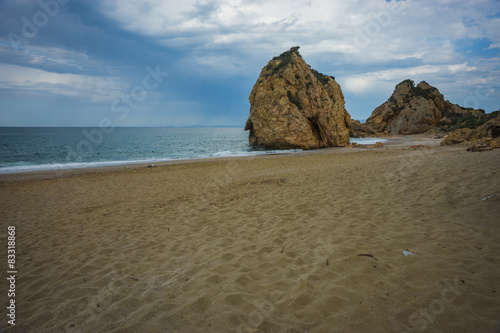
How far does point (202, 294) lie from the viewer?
3.01m

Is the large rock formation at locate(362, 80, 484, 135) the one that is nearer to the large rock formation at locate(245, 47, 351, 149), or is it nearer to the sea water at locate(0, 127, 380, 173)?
the sea water at locate(0, 127, 380, 173)

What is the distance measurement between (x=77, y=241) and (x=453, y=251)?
7.10m

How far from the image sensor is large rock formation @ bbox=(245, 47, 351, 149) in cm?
2806

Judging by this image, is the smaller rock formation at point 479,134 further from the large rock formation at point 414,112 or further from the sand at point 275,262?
the large rock formation at point 414,112

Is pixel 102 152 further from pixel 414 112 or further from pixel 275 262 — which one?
pixel 414 112

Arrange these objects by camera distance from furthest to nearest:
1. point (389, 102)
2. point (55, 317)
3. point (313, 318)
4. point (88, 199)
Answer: point (389, 102)
point (88, 199)
point (55, 317)
point (313, 318)

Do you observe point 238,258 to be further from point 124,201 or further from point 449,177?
point 449,177

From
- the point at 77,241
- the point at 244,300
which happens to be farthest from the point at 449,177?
the point at 77,241

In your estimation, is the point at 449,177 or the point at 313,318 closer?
the point at 313,318

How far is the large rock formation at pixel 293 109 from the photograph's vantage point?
92.1ft

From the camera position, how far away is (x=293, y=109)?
28484 millimetres

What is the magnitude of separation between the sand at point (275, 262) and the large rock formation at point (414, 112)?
5075cm

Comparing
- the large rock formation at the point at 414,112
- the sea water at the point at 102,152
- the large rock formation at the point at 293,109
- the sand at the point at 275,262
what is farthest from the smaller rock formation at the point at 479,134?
the large rock formation at the point at 414,112

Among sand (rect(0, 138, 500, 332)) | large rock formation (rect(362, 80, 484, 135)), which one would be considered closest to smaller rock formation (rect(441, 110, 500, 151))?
sand (rect(0, 138, 500, 332))
